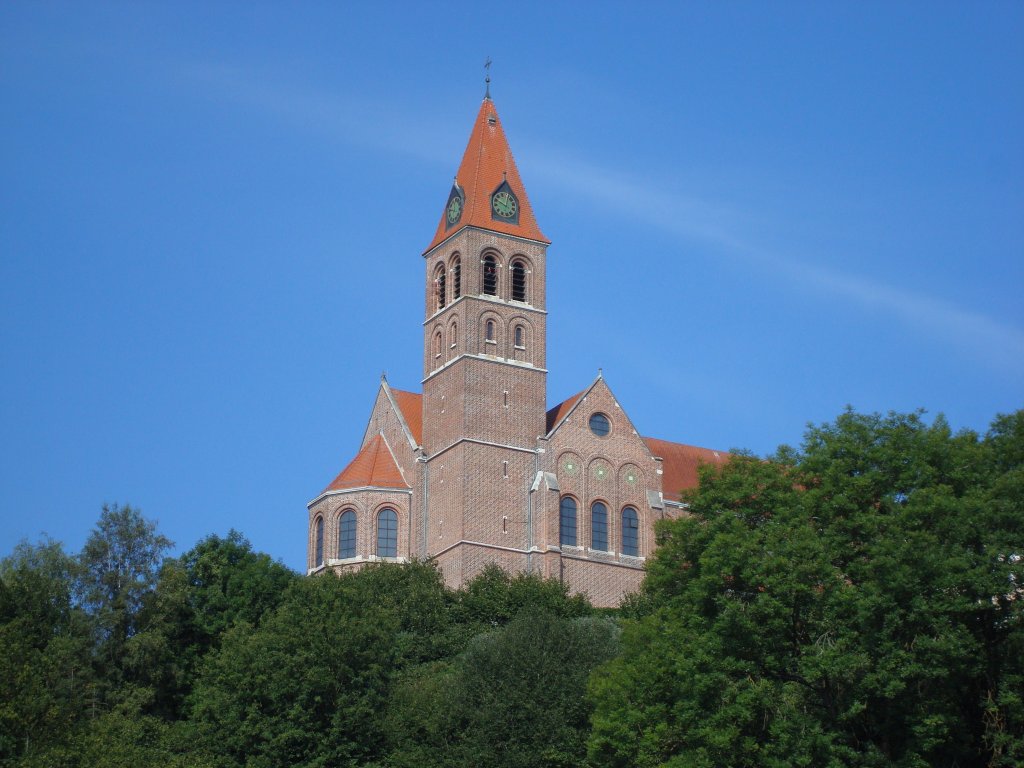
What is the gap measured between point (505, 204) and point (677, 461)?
15.7 metres

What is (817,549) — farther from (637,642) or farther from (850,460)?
(637,642)

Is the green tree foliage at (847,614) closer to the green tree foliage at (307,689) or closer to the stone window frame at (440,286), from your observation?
the green tree foliage at (307,689)

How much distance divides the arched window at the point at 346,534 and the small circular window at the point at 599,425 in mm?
12107

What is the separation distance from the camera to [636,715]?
55.6 meters

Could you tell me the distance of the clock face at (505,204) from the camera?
309 feet

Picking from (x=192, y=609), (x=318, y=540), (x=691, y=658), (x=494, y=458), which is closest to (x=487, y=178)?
(x=494, y=458)

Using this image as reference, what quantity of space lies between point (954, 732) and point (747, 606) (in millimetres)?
6534

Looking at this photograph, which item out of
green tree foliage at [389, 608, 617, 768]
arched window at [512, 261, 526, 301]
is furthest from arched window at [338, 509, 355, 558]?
green tree foliage at [389, 608, 617, 768]

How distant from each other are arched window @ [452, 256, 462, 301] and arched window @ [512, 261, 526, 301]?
2646mm

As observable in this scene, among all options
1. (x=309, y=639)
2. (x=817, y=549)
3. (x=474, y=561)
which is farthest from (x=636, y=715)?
(x=474, y=561)

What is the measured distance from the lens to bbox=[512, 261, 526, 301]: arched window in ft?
306

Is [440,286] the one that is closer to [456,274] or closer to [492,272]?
[456,274]

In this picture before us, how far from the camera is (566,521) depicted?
8962 centimetres

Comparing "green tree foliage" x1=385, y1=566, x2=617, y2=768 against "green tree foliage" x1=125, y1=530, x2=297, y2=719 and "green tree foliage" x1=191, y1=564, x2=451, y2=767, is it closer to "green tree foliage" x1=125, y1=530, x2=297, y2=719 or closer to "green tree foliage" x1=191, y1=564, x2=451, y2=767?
"green tree foliage" x1=191, y1=564, x2=451, y2=767
